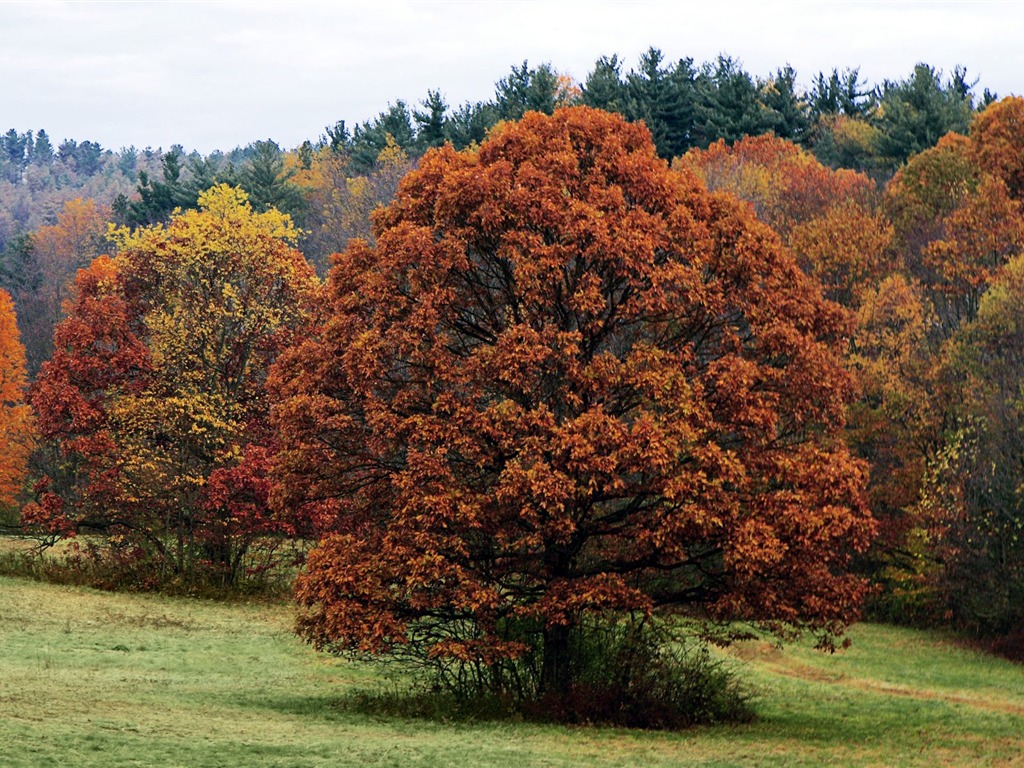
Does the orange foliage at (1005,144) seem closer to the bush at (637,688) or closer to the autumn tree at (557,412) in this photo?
the autumn tree at (557,412)

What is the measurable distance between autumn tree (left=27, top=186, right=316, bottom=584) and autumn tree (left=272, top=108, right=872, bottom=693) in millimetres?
21132

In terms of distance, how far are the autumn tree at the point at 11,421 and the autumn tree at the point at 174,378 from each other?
13.3m

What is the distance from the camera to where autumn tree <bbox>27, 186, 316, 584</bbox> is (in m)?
45.2

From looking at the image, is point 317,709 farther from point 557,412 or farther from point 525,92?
point 525,92

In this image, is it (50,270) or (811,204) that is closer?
(811,204)

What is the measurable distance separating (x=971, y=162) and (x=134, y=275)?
1390 inches

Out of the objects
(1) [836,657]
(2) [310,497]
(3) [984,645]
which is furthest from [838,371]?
(3) [984,645]

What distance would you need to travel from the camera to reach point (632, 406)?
23.6 metres

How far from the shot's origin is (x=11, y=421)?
59.5 meters

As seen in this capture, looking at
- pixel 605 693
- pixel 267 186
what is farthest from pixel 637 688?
pixel 267 186

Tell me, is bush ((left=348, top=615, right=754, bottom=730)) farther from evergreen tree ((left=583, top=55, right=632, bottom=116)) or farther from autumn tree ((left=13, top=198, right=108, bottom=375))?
autumn tree ((left=13, top=198, right=108, bottom=375))

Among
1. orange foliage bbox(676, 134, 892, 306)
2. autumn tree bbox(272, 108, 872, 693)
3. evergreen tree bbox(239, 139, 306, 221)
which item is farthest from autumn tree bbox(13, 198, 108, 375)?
autumn tree bbox(272, 108, 872, 693)

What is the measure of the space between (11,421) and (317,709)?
40.2 meters

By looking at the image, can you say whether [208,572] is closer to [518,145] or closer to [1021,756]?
[518,145]
